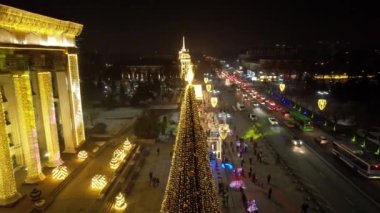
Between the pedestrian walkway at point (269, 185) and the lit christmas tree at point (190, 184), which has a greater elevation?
the lit christmas tree at point (190, 184)

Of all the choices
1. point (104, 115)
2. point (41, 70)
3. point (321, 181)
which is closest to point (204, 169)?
point (41, 70)

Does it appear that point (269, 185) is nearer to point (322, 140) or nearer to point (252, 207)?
point (252, 207)

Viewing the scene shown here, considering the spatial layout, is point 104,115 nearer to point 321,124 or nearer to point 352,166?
point 321,124

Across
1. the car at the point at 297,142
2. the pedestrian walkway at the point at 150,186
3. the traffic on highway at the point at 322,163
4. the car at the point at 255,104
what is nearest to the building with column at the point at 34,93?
the pedestrian walkway at the point at 150,186

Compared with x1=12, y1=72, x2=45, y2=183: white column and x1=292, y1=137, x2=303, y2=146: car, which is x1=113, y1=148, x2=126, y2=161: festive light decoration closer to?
x1=12, y1=72, x2=45, y2=183: white column

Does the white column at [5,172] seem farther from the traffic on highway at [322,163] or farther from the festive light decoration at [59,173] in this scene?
the traffic on highway at [322,163]

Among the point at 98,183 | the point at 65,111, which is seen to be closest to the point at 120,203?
the point at 98,183

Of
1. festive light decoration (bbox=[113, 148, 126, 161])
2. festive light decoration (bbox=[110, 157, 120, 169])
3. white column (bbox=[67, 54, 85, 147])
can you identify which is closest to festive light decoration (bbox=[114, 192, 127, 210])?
festive light decoration (bbox=[110, 157, 120, 169])
